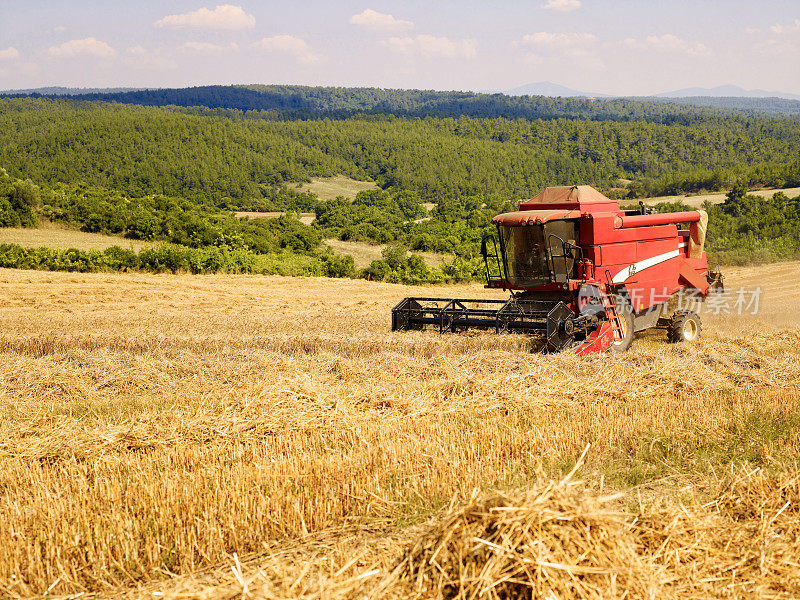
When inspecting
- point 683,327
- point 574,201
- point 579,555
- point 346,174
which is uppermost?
point 346,174

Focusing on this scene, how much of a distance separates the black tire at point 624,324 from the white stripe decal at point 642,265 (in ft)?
1.04

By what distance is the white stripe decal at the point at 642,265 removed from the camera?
1091cm

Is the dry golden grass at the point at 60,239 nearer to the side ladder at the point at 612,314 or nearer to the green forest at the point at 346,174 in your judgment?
the green forest at the point at 346,174

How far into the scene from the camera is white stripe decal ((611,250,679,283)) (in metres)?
10.9

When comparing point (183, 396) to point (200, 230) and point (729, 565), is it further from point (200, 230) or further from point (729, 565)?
point (200, 230)

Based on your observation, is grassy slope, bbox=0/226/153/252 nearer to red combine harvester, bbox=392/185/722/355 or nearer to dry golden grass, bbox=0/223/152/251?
dry golden grass, bbox=0/223/152/251

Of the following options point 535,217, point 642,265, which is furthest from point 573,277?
point 642,265

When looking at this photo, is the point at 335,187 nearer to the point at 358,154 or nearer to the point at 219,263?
the point at 358,154

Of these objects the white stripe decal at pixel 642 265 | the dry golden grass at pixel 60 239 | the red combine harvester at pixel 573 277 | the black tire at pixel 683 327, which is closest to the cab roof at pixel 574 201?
the red combine harvester at pixel 573 277

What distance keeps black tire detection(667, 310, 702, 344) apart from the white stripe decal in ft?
3.23

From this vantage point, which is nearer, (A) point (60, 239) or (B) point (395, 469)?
(B) point (395, 469)

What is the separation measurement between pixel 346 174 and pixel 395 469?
10750 cm

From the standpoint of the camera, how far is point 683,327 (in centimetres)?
1187

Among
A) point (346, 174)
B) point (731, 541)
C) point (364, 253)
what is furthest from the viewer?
point (346, 174)
